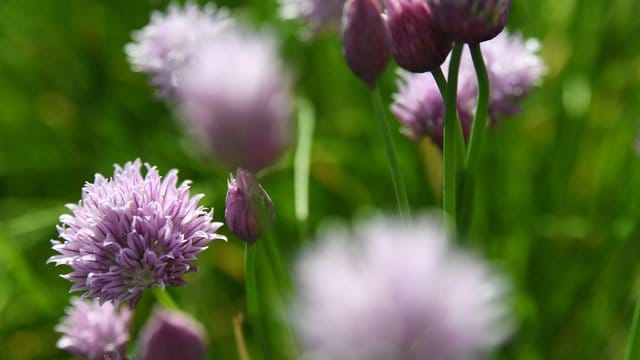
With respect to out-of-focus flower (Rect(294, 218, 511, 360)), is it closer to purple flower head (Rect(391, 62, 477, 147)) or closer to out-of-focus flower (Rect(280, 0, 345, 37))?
purple flower head (Rect(391, 62, 477, 147))

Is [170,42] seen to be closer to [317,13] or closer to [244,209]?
[317,13]

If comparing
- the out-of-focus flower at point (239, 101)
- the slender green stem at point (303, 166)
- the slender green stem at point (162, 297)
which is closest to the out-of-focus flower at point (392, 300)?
the out-of-focus flower at point (239, 101)

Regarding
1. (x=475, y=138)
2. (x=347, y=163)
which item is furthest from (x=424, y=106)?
(x=347, y=163)

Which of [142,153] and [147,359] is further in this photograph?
[142,153]

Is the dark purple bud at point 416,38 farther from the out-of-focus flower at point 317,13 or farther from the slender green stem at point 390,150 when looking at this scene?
the out-of-focus flower at point 317,13

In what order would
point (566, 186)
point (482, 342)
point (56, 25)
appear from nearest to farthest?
point (482, 342) < point (566, 186) < point (56, 25)

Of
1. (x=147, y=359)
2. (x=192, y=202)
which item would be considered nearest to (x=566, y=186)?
(x=192, y=202)

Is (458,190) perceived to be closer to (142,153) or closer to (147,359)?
(147,359)
